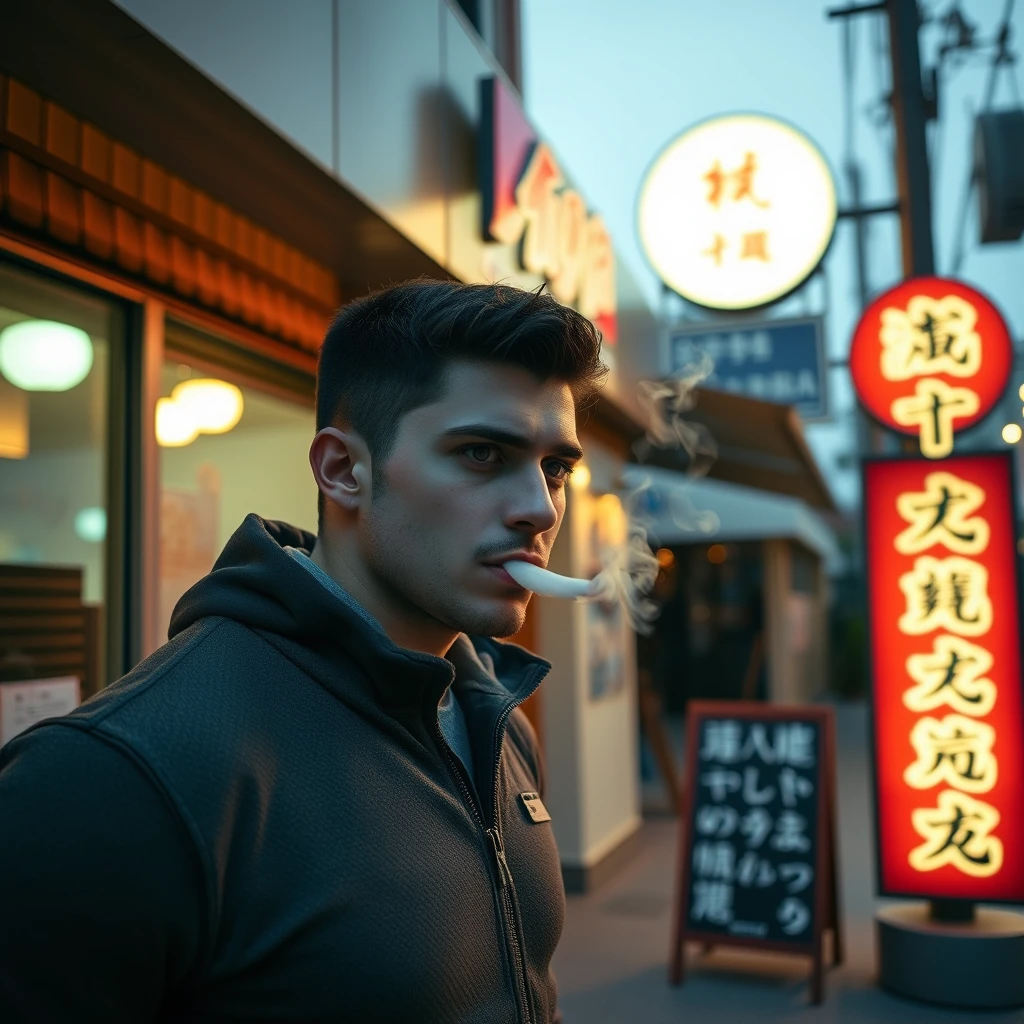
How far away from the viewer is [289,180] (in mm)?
3439

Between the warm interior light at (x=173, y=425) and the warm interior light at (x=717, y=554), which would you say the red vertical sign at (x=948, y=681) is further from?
the warm interior light at (x=717, y=554)

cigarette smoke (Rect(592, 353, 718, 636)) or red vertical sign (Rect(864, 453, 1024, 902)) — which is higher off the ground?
cigarette smoke (Rect(592, 353, 718, 636))

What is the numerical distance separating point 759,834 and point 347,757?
4474mm

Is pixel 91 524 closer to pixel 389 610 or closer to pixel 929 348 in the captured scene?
pixel 389 610

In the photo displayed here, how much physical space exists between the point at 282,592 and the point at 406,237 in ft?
9.35

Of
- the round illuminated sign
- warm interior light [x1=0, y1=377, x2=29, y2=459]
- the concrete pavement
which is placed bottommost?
the concrete pavement

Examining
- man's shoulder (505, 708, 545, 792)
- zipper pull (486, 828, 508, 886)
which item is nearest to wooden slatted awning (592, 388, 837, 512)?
man's shoulder (505, 708, 545, 792)

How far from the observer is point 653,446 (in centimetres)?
979

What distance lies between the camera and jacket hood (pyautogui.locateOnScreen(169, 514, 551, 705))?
1.35m

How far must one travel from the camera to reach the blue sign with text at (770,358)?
756 centimetres

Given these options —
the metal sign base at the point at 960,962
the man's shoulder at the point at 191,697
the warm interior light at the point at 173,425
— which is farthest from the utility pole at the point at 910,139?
the man's shoulder at the point at 191,697

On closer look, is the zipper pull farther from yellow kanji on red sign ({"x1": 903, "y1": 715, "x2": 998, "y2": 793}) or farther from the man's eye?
yellow kanji on red sign ({"x1": 903, "y1": 715, "x2": 998, "y2": 793})

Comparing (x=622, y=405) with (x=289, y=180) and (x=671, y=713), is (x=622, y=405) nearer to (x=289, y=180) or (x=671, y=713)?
(x=289, y=180)

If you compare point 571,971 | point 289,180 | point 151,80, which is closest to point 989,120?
point 289,180
